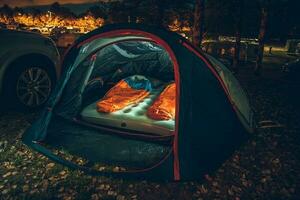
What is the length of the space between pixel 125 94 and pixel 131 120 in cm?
124

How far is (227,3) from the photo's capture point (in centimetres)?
1525

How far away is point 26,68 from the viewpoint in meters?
6.30

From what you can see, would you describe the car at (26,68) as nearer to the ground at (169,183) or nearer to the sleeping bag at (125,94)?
the ground at (169,183)

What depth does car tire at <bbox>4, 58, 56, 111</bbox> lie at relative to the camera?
6.09m

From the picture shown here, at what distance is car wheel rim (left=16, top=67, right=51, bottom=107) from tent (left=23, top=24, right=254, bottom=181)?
985 millimetres

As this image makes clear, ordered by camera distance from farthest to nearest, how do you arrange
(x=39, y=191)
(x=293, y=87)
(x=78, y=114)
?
(x=293, y=87), (x=78, y=114), (x=39, y=191)

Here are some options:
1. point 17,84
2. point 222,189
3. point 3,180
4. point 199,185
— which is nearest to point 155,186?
point 199,185

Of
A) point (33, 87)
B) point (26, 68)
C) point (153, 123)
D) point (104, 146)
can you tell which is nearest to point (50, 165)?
point (104, 146)

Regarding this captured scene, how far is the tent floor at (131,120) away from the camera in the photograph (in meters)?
5.11

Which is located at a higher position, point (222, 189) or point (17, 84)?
point (17, 84)

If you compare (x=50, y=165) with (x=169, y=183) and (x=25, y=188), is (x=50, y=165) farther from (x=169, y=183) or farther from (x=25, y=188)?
(x=169, y=183)

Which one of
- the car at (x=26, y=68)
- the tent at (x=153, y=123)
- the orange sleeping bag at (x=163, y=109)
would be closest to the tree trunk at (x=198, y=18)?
the tent at (x=153, y=123)

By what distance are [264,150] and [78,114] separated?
12.6 ft

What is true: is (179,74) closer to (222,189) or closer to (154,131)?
(154,131)
